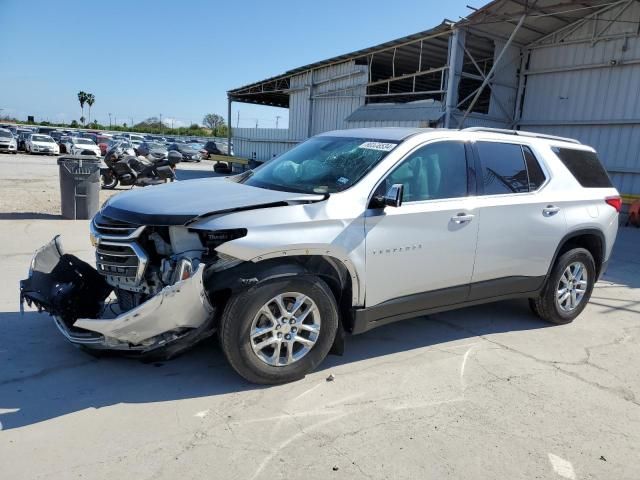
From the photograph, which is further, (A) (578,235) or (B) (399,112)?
(B) (399,112)

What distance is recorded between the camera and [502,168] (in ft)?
14.8

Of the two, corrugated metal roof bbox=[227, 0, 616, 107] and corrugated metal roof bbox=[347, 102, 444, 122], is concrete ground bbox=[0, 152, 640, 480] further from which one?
corrugated metal roof bbox=[347, 102, 444, 122]

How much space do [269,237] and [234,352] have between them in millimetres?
813

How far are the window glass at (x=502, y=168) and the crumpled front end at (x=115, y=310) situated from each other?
2665 mm

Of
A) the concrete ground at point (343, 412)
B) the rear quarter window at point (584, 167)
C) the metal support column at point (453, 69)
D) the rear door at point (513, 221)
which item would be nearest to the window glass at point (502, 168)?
the rear door at point (513, 221)

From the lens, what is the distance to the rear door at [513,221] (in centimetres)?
431

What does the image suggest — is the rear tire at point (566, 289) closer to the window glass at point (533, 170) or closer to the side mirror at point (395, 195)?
the window glass at point (533, 170)

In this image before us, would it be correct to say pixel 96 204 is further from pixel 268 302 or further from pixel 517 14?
pixel 517 14

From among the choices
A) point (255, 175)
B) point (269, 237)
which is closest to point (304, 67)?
point (255, 175)

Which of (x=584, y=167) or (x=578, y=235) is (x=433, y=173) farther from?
(x=584, y=167)

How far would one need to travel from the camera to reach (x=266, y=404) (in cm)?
331

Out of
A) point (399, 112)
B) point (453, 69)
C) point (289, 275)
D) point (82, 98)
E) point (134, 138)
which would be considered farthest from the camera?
point (82, 98)

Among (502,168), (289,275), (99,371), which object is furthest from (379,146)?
(99,371)

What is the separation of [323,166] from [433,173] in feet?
3.00
